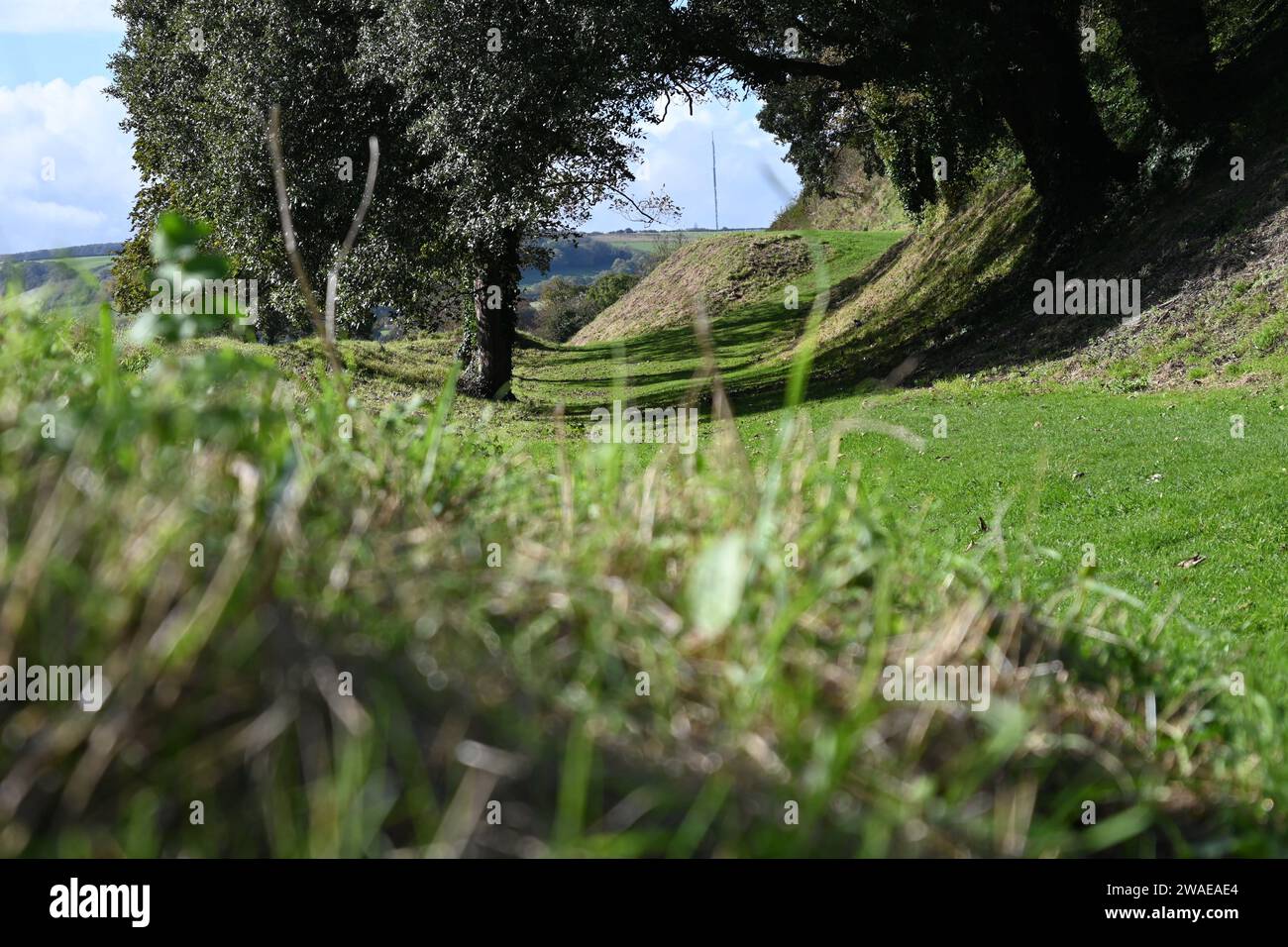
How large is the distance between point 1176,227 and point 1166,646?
23323 millimetres

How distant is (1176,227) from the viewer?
82.3ft

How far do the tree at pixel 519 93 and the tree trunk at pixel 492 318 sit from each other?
8.95 ft

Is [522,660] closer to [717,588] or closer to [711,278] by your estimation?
[717,588]

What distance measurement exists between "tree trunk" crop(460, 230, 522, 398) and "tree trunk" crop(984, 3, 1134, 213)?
12115 mm

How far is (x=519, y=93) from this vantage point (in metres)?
21.5

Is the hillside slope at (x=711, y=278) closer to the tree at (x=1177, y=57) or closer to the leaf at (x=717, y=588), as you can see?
the tree at (x=1177, y=57)

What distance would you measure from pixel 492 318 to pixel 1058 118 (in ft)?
48.3

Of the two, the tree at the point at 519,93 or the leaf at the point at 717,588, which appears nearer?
the leaf at the point at 717,588

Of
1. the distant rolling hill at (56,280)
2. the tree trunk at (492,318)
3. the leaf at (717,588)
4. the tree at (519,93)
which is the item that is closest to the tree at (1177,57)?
the tree at (519,93)

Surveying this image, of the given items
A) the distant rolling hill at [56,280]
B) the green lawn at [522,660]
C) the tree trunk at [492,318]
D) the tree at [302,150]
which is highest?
the tree at [302,150]

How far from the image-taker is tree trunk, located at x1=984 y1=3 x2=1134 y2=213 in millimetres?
27031

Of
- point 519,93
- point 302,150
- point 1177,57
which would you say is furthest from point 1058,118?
point 302,150

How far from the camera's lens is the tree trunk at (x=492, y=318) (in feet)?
88.6

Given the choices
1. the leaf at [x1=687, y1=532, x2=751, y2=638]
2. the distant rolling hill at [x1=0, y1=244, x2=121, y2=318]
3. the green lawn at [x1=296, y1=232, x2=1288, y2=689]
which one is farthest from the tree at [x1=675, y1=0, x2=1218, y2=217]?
the leaf at [x1=687, y1=532, x2=751, y2=638]
